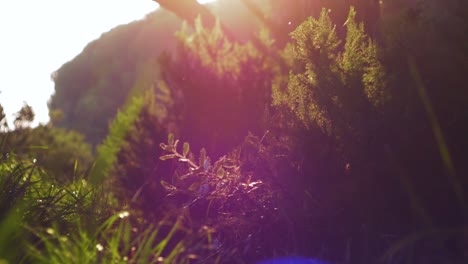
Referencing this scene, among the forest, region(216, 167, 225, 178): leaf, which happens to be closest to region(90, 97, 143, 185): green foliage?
the forest

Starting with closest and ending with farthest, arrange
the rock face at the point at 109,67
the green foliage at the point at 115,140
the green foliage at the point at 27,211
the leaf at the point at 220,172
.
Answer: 1. the green foliage at the point at 27,211
2. the leaf at the point at 220,172
3. the green foliage at the point at 115,140
4. the rock face at the point at 109,67

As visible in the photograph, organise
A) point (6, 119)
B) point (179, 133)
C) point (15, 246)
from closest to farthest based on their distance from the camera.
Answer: point (15, 246) → point (6, 119) → point (179, 133)

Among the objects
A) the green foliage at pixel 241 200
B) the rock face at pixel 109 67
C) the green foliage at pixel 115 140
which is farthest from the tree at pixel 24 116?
the rock face at pixel 109 67

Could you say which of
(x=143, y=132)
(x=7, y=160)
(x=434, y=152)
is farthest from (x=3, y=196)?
(x=143, y=132)

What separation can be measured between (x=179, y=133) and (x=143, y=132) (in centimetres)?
83

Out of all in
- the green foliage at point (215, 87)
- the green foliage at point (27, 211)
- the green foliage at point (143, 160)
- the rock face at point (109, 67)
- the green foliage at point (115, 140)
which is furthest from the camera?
the rock face at point (109, 67)

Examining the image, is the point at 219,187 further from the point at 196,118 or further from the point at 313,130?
the point at 196,118

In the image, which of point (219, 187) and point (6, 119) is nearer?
point (219, 187)

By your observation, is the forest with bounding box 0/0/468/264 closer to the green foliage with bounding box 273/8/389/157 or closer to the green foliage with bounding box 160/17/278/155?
the green foliage with bounding box 273/8/389/157

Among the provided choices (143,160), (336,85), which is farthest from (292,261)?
(143,160)

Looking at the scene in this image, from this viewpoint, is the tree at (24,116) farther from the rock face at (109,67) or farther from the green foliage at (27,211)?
the rock face at (109,67)

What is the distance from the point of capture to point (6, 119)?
5387 mm

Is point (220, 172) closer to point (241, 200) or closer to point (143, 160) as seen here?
point (241, 200)

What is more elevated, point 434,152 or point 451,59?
point 451,59
